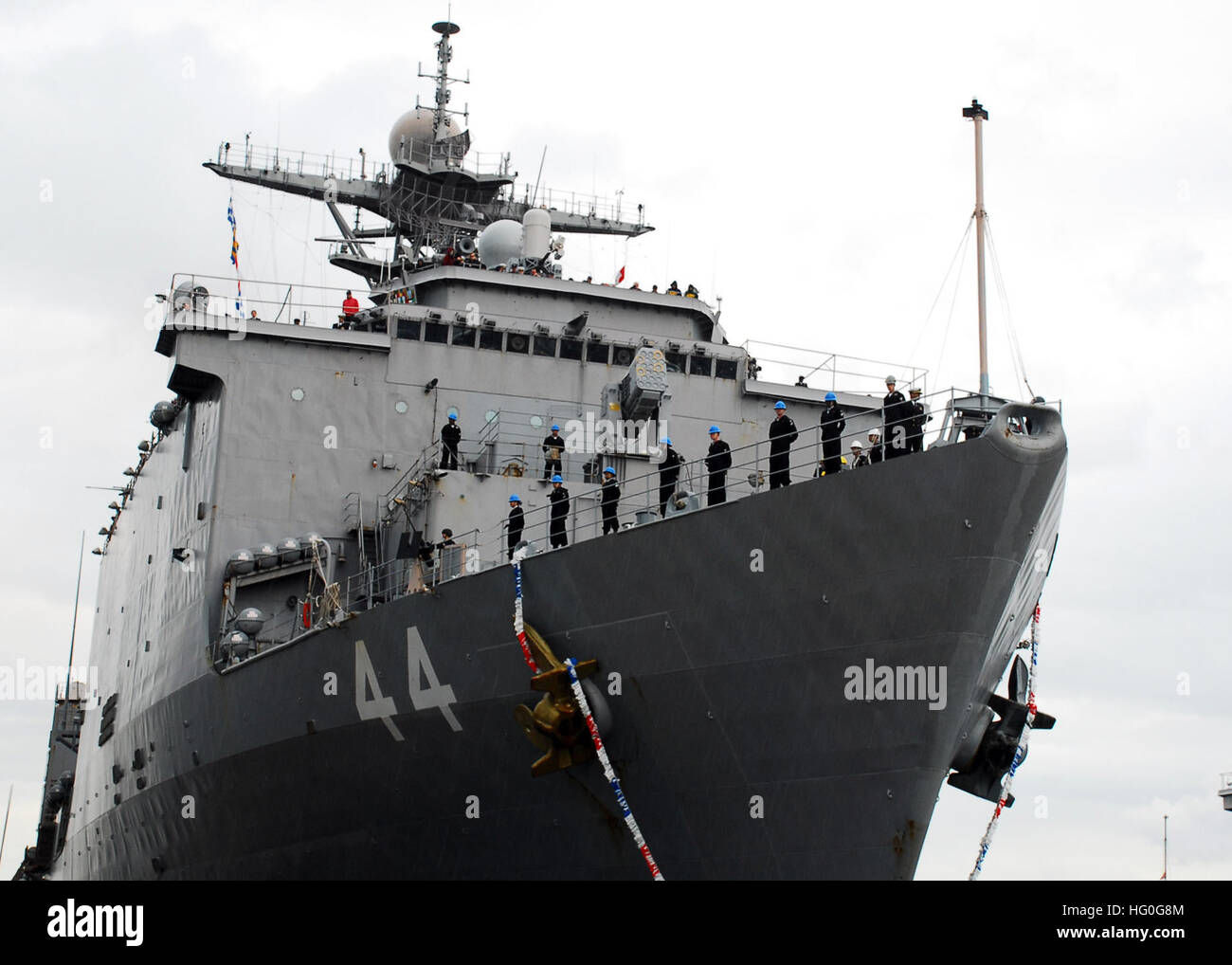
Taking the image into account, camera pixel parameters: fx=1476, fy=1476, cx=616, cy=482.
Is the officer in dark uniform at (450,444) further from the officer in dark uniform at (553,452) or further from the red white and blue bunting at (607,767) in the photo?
the red white and blue bunting at (607,767)

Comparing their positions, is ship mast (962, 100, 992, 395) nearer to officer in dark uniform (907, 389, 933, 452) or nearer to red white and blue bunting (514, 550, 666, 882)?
officer in dark uniform (907, 389, 933, 452)

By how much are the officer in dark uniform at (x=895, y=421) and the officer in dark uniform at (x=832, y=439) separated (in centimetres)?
38

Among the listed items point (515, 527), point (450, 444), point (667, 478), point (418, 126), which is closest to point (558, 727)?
point (515, 527)

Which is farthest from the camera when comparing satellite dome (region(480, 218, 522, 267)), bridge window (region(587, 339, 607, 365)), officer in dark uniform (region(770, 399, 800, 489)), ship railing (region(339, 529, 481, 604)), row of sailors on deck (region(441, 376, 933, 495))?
satellite dome (region(480, 218, 522, 267))

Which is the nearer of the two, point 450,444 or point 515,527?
point 515,527

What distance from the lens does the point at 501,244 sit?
20.5 metres

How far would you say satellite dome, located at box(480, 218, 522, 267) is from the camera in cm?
2052

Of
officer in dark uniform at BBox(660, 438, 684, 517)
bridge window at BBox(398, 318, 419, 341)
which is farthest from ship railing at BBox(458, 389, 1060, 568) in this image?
bridge window at BBox(398, 318, 419, 341)

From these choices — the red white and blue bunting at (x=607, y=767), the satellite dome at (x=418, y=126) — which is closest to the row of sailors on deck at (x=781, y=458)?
the red white and blue bunting at (x=607, y=767)

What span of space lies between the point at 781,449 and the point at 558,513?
2559 mm

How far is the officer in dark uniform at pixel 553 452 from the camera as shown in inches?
600

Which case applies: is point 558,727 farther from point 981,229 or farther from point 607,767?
point 981,229

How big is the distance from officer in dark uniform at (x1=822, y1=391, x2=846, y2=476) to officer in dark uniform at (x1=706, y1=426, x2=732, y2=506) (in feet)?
2.65
